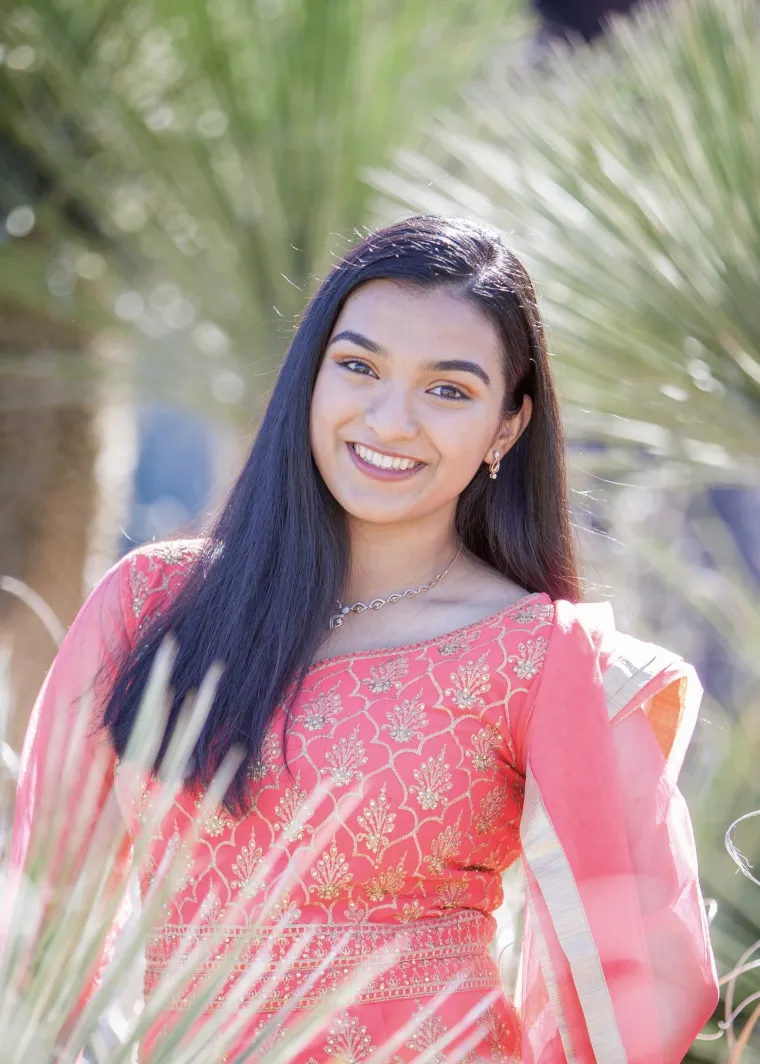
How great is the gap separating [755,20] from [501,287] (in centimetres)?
57

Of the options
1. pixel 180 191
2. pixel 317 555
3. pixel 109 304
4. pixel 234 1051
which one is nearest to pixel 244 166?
pixel 180 191

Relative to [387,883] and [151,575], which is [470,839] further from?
[151,575]

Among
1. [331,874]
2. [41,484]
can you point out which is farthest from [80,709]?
[41,484]

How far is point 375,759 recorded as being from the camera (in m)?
1.42

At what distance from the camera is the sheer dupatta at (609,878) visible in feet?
4.32

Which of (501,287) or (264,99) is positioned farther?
(264,99)

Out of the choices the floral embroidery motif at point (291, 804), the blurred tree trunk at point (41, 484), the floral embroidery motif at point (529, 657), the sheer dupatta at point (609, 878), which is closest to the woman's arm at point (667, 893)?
the sheer dupatta at point (609, 878)

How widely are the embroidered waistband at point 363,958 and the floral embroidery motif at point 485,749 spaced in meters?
0.17

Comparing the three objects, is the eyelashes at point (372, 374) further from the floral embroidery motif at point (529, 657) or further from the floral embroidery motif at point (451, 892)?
the floral embroidery motif at point (451, 892)

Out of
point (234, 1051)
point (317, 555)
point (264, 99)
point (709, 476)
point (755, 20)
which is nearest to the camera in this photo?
point (234, 1051)

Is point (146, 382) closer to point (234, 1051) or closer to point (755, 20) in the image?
point (755, 20)

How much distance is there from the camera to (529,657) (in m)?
1.48

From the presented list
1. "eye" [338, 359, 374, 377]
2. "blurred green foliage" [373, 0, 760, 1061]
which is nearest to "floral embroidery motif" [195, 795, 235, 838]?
"eye" [338, 359, 374, 377]

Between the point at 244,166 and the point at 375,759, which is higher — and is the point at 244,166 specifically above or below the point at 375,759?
above
